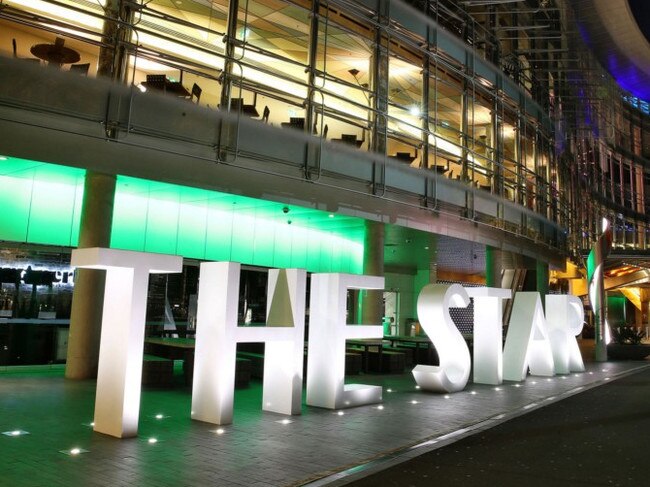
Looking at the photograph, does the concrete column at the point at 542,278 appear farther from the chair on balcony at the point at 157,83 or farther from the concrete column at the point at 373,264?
the chair on balcony at the point at 157,83

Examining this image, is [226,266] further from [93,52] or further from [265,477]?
[93,52]

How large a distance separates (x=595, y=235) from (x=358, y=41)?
26.0m

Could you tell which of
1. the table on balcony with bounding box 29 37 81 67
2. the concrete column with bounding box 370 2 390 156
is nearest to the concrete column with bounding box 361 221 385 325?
the concrete column with bounding box 370 2 390 156

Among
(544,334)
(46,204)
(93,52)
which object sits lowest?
(544,334)

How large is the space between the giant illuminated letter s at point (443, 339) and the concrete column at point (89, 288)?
6.51 metres

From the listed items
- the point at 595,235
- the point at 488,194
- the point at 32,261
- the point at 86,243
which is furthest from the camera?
the point at 595,235

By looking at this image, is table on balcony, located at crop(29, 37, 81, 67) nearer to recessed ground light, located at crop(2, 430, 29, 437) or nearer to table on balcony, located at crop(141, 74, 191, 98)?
table on balcony, located at crop(141, 74, 191, 98)

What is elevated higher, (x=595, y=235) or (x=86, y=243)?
(x=595, y=235)

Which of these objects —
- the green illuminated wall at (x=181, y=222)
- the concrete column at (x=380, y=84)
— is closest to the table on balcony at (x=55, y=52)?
the green illuminated wall at (x=181, y=222)

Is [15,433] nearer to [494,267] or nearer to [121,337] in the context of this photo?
[121,337]

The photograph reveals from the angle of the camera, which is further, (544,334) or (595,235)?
(595,235)

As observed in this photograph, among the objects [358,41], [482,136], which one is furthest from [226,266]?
[482,136]

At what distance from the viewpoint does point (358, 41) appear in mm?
16797

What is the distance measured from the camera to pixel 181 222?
16734 millimetres
